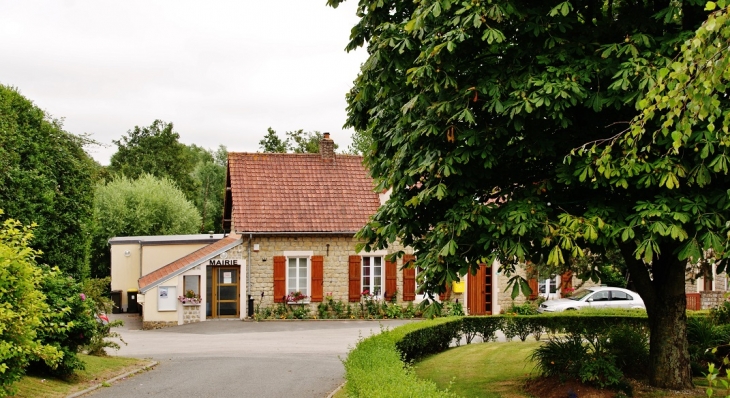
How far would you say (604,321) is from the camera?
21.9 metres

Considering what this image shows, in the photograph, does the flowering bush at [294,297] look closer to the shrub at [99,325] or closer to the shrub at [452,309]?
the shrub at [452,309]

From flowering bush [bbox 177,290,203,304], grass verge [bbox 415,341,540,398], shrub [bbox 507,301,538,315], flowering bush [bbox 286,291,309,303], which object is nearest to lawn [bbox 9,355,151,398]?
grass verge [bbox 415,341,540,398]

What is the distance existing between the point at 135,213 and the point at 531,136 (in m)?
36.0

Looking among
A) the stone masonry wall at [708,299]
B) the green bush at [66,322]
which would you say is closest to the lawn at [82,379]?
the green bush at [66,322]

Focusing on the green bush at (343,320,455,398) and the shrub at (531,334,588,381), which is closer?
the green bush at (343,320,455,398)

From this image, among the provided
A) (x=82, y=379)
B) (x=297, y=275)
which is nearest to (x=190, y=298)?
(x=297, y=275)

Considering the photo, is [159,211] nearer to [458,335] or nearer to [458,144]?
[458,335]

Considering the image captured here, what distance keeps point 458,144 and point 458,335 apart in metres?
11.8

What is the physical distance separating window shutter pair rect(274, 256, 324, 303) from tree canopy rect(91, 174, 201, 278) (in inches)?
627

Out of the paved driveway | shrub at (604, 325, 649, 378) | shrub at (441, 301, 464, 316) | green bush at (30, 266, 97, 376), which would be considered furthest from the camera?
shrub at (441, 301, 464, 316)

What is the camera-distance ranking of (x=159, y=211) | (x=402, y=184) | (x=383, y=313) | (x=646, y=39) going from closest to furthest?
(x=646, y=39) → (x=402, y=184) → (x=383, y=313) → (x=159, y=211)

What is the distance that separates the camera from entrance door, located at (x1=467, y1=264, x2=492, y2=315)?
30141 millimetres

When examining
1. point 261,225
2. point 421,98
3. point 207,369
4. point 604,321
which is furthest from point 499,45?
point 261,225

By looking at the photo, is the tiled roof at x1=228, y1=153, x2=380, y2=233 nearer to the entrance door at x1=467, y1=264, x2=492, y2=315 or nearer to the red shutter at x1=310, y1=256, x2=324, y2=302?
the red shutter at x1=310, y1=256, x2=324, y2=302
